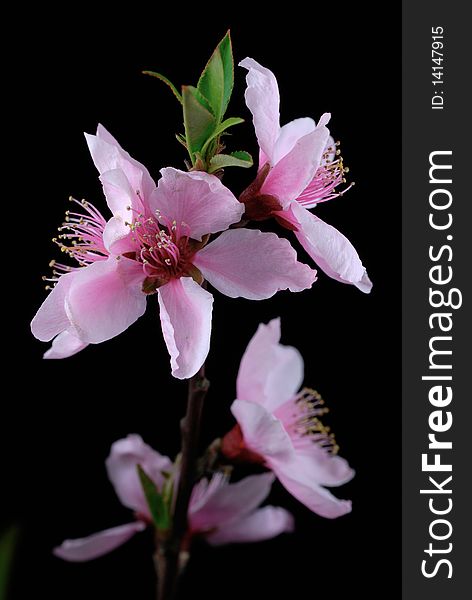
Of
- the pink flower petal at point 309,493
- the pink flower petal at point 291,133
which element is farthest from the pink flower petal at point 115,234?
the pink flower petal at point 309,493

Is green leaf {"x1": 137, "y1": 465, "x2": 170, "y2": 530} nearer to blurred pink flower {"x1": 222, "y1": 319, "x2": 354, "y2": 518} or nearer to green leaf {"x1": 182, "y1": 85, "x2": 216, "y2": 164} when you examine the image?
blurred pink flower {"x1": 222, "y1": 319, "x2": 354, "y2": 518}

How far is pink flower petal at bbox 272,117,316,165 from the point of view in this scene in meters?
1.58

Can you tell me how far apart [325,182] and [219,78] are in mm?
284

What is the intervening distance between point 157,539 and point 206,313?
0.69m

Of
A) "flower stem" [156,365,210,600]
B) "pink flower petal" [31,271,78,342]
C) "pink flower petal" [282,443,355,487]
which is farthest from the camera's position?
"pink flower petal" [282,443,355,487]

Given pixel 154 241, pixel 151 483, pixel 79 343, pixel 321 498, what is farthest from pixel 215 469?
pixel 154 241

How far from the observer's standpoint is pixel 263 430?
1589 millimetres

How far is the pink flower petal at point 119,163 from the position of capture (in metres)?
1.36

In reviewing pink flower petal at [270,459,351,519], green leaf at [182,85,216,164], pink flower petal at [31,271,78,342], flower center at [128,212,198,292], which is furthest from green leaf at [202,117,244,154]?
pink flower petal at [270,459,351,519]

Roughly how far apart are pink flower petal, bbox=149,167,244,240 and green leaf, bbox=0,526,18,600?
39.6 inches

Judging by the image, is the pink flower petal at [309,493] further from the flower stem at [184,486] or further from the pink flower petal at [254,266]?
the pink flower petal at [254,266]

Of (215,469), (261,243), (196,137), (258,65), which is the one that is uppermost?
(258,65)

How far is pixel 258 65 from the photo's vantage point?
1.42m

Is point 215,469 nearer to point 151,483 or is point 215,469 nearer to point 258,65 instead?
point 151,483
